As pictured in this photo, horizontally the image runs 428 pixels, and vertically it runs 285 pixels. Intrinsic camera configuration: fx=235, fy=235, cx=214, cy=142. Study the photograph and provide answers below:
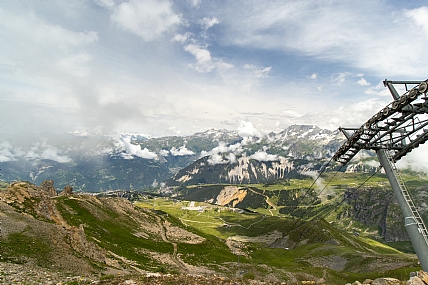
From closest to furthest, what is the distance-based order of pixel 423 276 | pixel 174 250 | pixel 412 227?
pixel 423 276 → pixel 412 227 → pixel 174 250

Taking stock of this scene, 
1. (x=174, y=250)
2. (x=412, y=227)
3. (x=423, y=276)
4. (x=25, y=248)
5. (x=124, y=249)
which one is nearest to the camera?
(x=423, y=276)

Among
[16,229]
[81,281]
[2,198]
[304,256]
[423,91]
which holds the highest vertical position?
[423,91]

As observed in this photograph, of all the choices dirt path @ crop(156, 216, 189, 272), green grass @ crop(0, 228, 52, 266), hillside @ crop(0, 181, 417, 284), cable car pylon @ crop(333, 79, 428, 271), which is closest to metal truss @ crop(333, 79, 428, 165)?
cable car pylon @ crop(333, 79, 428, 271)

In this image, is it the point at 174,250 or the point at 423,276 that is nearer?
the point at 423,276

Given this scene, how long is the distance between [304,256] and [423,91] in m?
118

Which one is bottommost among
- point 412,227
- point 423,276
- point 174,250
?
point 174,250

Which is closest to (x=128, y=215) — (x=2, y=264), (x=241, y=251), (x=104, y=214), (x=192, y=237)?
(x=104, y=214)

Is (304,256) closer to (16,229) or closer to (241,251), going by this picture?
(241,251)

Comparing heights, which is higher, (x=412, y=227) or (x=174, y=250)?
(x=412, y=227)

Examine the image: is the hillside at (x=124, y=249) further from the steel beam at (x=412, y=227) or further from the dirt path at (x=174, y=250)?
the steel beam at (x=412, y=227)

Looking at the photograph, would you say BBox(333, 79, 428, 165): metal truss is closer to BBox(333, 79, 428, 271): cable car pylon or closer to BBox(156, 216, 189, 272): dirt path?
BBox(333, 79, 428, 271): cable car pylon

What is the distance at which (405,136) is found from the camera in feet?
61.0

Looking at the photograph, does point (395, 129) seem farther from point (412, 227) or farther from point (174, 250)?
→ point (174, 250)

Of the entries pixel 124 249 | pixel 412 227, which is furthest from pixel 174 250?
pixel 412 227
